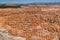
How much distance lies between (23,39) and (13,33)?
102 cm

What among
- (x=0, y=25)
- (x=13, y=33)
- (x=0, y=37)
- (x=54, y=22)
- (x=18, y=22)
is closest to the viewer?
(x=0, y=37)

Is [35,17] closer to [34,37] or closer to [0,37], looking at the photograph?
[34,37]

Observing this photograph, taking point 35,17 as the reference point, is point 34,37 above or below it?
below

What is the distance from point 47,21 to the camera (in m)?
18.1

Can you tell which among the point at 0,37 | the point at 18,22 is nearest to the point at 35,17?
the point at 18,22

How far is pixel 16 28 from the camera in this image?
15.6 metres

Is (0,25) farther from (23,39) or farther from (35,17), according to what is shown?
(35,17)

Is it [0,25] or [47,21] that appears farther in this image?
[47,21]

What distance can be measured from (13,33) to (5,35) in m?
0.84

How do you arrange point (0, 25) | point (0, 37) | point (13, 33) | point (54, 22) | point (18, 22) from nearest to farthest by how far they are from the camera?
point (0, 37) → point (13, 33) → point (0, 25) → point (18, 22) → point (54, 22)

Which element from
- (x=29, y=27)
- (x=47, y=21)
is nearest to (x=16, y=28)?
(x=29, y=27)

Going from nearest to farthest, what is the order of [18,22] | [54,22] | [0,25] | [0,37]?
[0,37], [0,25], [18,22], [54,22]

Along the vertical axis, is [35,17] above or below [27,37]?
above

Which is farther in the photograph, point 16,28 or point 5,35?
point 16,28
